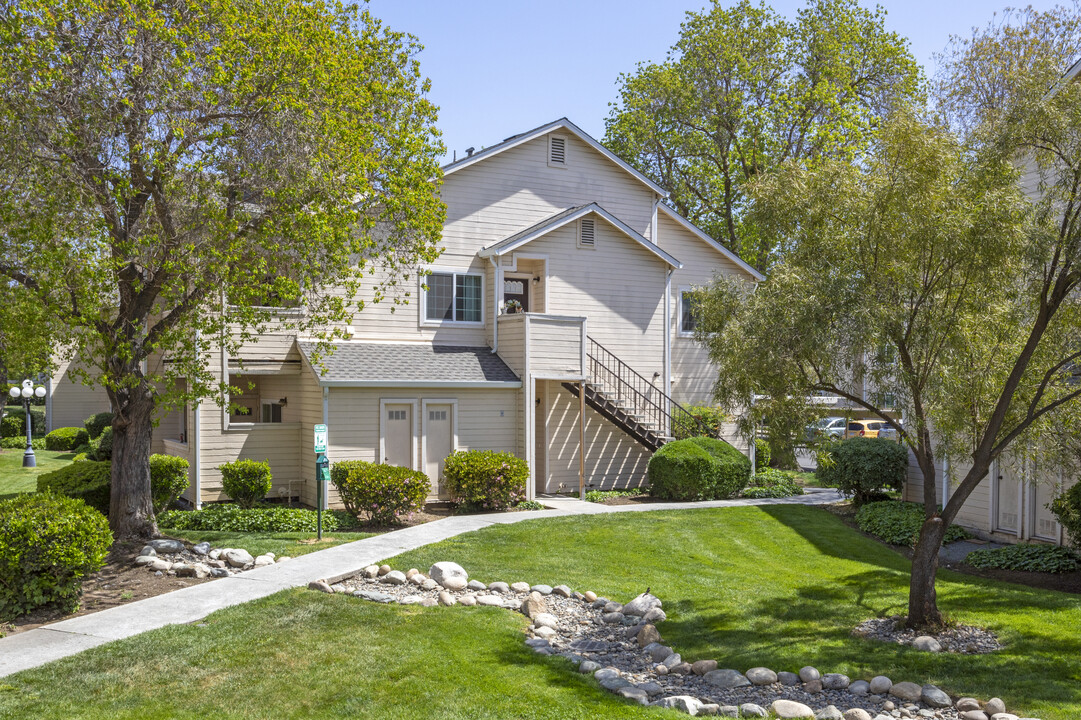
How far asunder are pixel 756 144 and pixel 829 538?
22749 millimetres

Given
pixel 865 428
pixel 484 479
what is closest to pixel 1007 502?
pixel 484 479

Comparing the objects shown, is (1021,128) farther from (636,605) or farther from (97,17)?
(97,17)

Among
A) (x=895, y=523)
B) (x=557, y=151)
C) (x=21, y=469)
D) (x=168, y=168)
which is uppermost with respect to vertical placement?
(x=557, y=151)

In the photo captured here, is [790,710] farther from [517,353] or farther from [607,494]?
[517,353]

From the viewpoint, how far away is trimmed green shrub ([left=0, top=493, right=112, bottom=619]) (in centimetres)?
1053

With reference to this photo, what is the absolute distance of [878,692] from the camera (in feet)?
28.3

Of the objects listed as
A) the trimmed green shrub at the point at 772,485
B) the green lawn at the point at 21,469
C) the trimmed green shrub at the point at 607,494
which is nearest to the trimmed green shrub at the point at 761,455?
the trimmed green shrub at the point at 772,485

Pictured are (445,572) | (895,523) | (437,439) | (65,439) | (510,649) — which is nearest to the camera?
(510,649)

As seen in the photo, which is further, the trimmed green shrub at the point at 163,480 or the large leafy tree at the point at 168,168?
the trimmed green shrub at the point at 163,480

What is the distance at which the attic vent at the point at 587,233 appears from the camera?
22.6m

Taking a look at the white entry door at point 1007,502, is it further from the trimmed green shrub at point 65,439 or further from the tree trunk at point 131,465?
the trimmed green shrub at point 65,439

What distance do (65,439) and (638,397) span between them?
959 inches

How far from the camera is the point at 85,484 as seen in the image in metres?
16.5

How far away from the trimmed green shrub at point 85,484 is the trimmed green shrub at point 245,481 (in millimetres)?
2335
